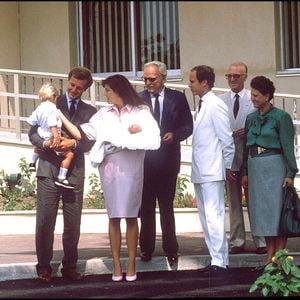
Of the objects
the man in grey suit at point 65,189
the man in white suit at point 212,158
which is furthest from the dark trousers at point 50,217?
the man in white suit at point 212,158

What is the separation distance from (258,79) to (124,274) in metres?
2.24

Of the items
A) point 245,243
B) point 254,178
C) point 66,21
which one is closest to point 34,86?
point 66,21

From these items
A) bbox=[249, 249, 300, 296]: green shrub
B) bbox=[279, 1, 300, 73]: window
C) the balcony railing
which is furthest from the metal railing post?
bbox=[249, 249, 300, 296]: green shrub

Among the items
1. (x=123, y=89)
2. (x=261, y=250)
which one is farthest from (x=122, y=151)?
(x=261, y=250)

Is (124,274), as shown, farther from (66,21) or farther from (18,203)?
(66,21)

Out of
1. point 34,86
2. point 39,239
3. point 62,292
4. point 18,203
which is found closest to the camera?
point 62,292

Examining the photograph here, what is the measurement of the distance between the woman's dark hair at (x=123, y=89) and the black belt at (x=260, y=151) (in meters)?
1.21

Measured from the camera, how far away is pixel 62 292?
916 centimetres

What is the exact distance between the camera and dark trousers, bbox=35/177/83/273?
32.0 ft

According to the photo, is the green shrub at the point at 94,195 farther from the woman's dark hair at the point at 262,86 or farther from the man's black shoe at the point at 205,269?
the woman's dark hair at the point at 262,86

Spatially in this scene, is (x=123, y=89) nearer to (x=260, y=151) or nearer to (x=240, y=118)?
(x=260, y=151)

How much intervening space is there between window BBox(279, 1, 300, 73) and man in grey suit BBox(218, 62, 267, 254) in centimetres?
589

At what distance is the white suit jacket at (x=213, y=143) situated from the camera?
9.96 meters

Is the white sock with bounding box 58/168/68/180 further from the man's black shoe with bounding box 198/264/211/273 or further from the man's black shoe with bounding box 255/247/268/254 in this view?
the man's black shoe with bounding box 255/247/268/254
